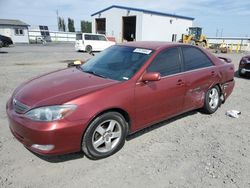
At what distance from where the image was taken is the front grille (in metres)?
2.78

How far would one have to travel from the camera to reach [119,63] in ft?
12.2

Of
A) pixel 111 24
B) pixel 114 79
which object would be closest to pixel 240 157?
pixel 114 79

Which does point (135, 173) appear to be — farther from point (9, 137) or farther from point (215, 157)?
point (9, 137)

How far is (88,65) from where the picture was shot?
405 centimetres

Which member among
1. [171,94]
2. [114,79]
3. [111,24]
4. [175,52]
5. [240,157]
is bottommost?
[240,157]

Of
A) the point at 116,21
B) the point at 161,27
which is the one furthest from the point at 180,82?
the point at 116,21

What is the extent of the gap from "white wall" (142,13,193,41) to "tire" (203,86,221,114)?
29.4 m

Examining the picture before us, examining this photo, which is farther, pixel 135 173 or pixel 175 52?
pixel 175 52

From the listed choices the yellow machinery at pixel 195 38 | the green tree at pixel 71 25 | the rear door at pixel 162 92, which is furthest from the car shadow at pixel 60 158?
the green tree at pixel 71 25

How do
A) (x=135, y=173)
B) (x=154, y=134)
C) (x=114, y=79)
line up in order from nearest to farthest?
(x=135, y=173) → (x=114, y=79) → (x=154, y=134)

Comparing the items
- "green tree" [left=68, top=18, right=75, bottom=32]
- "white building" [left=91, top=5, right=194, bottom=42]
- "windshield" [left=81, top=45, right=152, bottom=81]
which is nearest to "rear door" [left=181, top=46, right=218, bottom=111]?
"windshield" [left=81, top=45, right=152, bottom=81]

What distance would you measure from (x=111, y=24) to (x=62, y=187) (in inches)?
1467

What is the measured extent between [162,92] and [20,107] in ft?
6.85

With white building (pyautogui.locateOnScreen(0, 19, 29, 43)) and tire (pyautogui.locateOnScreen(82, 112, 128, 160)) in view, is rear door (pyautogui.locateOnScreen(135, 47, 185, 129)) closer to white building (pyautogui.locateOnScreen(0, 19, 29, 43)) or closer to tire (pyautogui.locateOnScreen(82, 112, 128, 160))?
tire (pyautogui.locateOnScreen(82, 112, 128, 160))
